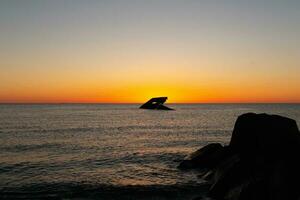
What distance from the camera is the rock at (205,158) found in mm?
A: 20589

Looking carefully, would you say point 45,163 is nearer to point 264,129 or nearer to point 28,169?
point 28,169

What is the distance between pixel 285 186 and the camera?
11703 millimetres

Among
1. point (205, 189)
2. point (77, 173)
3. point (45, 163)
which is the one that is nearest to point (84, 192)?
point (77, 173)

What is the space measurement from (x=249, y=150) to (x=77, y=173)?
1131 centimetres

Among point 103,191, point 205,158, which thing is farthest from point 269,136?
point 103,191

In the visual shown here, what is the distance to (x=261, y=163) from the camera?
44.8 ft

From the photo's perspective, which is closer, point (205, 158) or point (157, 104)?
point (205, 158)

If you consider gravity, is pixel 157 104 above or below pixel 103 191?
above

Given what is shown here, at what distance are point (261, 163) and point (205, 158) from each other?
25.5 ft

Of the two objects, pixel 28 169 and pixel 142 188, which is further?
pixel 28 169

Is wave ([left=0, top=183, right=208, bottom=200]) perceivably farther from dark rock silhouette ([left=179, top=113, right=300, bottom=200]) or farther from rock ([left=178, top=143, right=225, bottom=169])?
rock ([left=178, top=143, right=225, bottom=169])

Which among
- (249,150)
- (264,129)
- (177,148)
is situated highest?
(264,129)

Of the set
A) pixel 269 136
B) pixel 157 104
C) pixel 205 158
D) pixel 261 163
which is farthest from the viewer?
pixel 157 104

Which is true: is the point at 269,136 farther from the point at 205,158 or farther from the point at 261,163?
the point at 205,158
